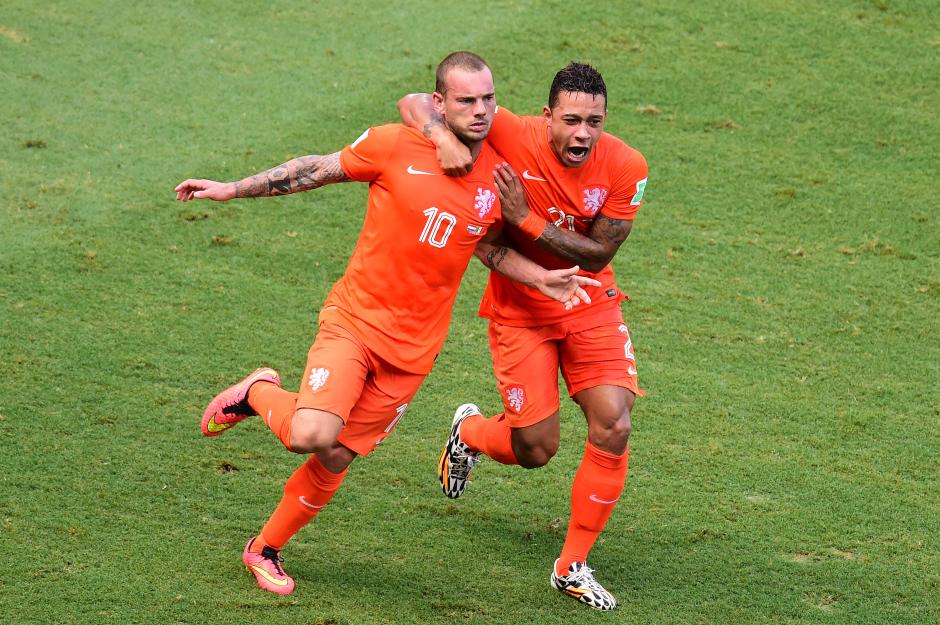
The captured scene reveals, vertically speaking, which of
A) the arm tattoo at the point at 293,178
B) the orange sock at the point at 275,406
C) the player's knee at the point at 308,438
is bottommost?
the orange sock at the point at 275,406

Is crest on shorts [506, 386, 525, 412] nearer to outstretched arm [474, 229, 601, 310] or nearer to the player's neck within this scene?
outstretched arm [474, 229, 601, 310]

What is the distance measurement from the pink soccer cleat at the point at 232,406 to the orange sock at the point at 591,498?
57.4 inches

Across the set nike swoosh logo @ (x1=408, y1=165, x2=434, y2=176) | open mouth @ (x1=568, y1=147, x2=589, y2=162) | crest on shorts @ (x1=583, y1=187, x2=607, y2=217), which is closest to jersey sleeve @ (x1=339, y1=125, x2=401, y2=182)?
nike swoosh logo @ (x1=408, y1=165, x2=434, y2=176)

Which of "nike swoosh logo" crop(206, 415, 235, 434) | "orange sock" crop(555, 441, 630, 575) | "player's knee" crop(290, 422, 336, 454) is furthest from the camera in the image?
"nike swoosh logo" crop(206, 415, 235, 434)

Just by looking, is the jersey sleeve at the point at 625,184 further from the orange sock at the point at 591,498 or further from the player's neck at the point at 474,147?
the orange sock at the point at 591,498

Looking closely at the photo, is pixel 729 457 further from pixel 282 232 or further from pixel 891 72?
pixel 891 72

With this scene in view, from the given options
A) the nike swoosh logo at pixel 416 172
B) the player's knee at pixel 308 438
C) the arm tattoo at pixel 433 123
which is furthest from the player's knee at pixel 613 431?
the arm tattoo at pixel 433 123

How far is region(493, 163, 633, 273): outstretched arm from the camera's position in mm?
5262

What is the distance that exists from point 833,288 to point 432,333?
3.88 meters

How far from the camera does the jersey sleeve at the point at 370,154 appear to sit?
516cm

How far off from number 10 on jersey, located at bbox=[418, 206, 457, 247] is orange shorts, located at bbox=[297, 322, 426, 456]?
20.5 inches

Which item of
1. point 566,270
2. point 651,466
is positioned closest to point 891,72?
point 651,466

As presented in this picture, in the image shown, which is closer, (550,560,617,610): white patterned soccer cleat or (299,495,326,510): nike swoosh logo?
(299,495,326,510): nike swoosh logo

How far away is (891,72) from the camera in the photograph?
35.4 ft
